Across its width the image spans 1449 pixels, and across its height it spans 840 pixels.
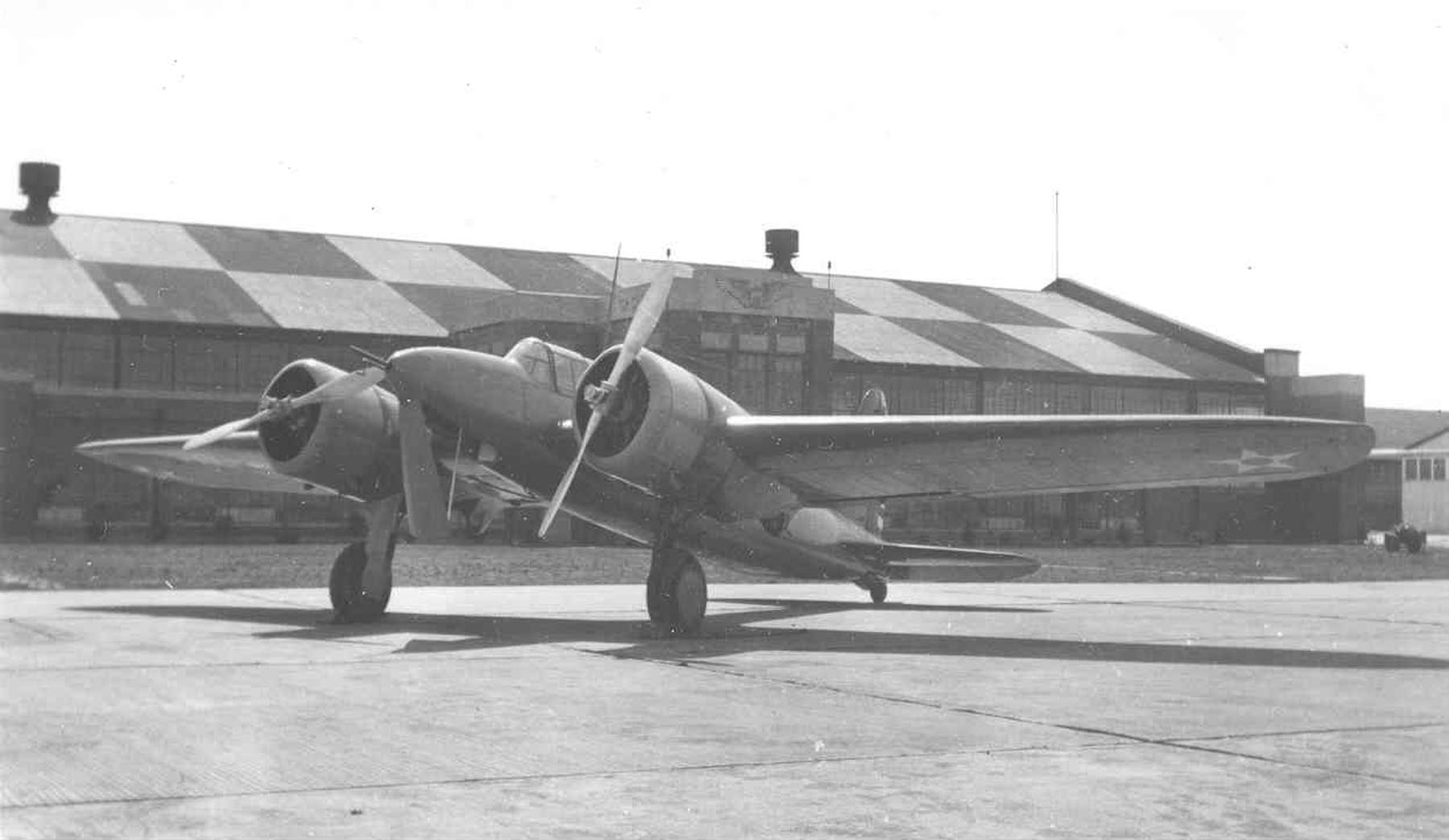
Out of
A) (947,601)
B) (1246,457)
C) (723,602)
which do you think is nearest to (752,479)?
(1246,457)

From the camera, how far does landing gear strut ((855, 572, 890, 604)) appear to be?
79.7 feet

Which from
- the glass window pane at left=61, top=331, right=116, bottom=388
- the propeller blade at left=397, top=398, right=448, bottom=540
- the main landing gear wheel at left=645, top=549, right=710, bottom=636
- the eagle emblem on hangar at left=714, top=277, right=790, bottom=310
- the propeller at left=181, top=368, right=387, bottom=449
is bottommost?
the main landing gear wheel at left=645, top=549, right=710, bottom=636

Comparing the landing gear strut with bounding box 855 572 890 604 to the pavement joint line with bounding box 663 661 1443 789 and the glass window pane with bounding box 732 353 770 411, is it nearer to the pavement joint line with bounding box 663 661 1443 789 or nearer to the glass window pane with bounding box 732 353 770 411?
the pavement joint line with bounding box 663 661 1443 789

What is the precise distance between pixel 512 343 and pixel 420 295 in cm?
761

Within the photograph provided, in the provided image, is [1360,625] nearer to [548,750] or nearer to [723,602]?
[723,602]

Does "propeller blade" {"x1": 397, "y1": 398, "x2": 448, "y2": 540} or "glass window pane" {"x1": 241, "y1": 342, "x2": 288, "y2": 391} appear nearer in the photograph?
"propeller blade" {"x1": 397, "y1": 398, "x2": 448, "y2": 540}

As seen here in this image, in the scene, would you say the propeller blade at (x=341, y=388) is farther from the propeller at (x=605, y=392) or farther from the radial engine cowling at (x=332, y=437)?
the propeller at (x=605, y=392)

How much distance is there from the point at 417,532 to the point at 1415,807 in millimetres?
12436

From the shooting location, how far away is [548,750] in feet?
29.7

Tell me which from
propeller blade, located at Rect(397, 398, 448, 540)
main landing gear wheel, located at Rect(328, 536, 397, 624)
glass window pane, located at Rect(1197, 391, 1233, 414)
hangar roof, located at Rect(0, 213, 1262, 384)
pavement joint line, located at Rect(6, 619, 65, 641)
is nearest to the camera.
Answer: pavement joint line, located at Rect(6, 619, 65, 641)

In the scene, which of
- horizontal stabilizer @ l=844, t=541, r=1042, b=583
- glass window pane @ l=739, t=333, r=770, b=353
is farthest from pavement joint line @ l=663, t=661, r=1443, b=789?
glass window pane @ l=739, t=333, r=770, b=353

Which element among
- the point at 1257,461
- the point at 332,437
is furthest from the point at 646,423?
the point at 1257,461

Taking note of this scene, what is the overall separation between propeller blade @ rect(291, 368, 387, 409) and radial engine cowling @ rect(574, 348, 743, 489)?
9.33 feet

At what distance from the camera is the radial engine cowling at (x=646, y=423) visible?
55.7ft
